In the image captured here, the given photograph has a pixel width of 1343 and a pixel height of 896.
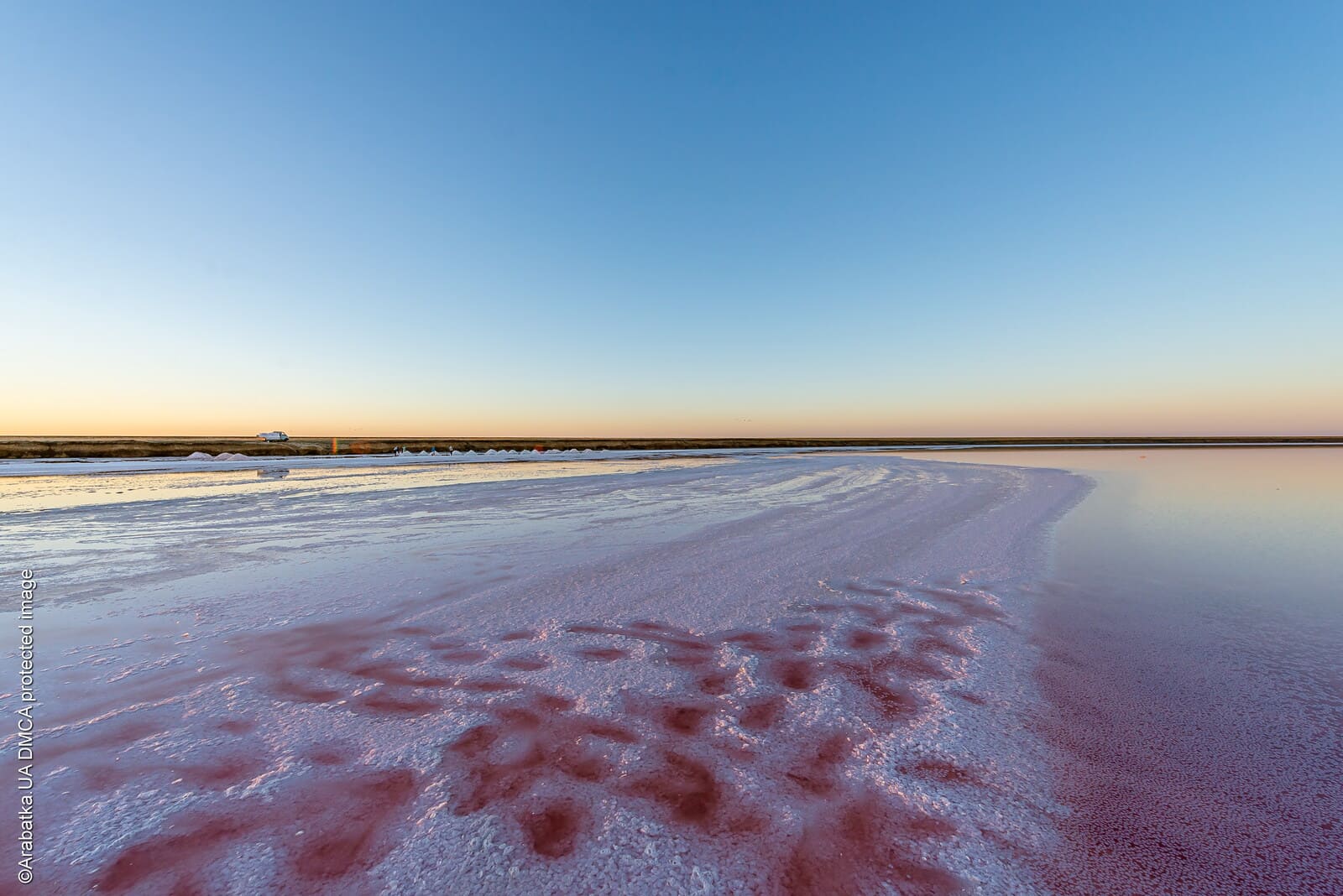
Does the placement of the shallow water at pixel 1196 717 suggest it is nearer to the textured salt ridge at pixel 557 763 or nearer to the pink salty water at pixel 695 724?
the pink salty water at pixel 695 724

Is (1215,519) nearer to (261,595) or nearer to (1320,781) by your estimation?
(1320,781)

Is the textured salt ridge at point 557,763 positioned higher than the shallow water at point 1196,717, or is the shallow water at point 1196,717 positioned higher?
the textured salt ridge at point 557,763

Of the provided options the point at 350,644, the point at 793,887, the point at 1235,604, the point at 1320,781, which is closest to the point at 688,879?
the point at 793,887

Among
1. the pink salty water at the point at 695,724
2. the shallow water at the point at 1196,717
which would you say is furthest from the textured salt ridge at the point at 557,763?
the shallow water at the point at 1196,717

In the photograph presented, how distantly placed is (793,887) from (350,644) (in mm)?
3592

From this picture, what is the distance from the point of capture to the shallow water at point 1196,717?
6.73ft

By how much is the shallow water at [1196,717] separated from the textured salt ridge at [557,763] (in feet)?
0.96

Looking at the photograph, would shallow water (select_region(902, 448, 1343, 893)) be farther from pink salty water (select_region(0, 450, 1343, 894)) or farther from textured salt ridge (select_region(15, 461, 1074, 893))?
textured salt ridge (select_region(15, 461, 1074, 893))

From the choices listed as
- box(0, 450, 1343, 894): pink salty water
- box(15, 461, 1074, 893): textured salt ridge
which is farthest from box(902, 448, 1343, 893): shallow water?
box(15, 461, 1074, 893): textured salt ridge

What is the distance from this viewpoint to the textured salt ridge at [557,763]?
78.5 inches

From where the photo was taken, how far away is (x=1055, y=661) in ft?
12.8

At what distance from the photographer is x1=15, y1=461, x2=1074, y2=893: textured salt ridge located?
199cm

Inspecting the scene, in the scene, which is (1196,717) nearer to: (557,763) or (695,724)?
(695,724)

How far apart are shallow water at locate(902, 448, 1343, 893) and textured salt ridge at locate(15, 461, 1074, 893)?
294 mm
